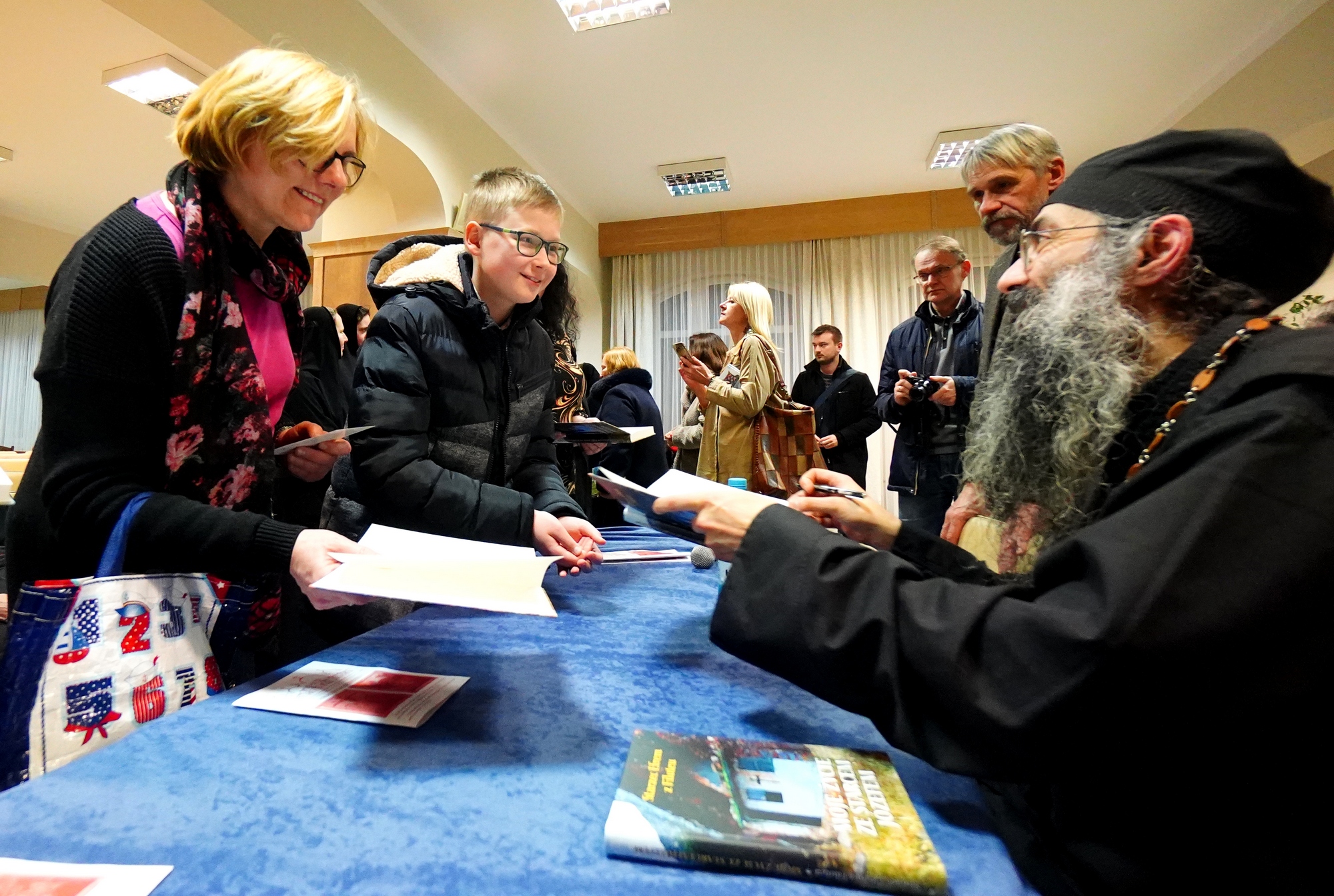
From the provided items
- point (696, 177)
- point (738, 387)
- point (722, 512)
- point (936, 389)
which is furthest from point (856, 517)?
point (696, 177)

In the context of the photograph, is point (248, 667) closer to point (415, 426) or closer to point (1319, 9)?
point (415, 426)

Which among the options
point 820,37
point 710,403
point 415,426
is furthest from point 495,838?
point 820,37

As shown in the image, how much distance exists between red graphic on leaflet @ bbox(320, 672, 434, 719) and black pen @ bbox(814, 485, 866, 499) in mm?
664

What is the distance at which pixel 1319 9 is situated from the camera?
3.40m

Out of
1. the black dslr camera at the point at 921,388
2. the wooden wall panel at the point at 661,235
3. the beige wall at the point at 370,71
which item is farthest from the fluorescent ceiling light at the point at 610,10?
the wooden wall panel at the point at 661,235

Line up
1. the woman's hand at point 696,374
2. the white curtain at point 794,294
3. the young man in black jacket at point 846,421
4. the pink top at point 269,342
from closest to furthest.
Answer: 1. the pink top at point 269,342
2. the woman's hand at point 696,374
3. the young man in black jacket at point 846,421
4. the white curtain at point 794,294

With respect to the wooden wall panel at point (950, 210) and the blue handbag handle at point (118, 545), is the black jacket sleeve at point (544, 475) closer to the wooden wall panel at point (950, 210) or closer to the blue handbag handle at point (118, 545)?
the blue handbag handle at point (118, 545)

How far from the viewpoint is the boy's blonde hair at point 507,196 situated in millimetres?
1520

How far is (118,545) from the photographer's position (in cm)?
78

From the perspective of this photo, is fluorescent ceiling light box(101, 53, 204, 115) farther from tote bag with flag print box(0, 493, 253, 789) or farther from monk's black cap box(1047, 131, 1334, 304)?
monk's black cap box(1047, 131, 1334, 304)

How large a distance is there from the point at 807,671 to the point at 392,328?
113cm

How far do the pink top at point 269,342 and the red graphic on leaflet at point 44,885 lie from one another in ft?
2.44

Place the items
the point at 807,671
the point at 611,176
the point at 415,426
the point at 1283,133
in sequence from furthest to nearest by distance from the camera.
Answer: the point at 611,176 < the point at 1283,133 < the point at 415,426 < the point at 807,671

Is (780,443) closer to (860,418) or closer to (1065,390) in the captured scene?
(860,418)
